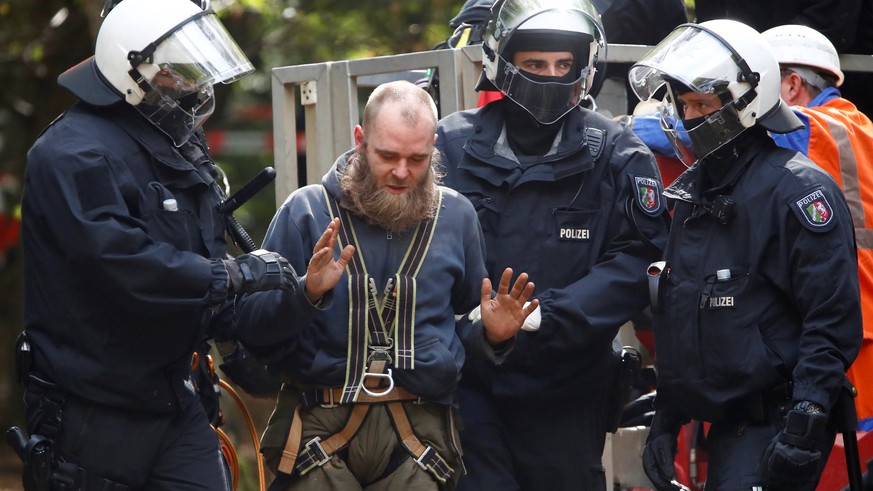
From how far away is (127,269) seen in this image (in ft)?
15.4

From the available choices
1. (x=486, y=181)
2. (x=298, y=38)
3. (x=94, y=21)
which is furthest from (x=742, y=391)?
(x=298, y=38)

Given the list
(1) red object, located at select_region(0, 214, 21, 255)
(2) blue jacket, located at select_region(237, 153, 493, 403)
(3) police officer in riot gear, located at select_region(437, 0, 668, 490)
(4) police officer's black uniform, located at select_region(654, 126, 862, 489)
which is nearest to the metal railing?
(3) police officer in riot gear, located at select_region(437, 0, 668, 490)

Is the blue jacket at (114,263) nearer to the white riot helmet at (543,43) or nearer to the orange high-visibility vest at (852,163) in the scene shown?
the white riot helmet at (543,43)

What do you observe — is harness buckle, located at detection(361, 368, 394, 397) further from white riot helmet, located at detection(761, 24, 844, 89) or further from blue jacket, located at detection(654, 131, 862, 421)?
white riot helmet, located at detection(761, 24, 844, 89)

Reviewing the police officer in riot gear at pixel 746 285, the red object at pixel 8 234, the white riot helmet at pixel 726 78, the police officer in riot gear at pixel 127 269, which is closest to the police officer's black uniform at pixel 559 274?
the police officer in riot gear at pixel 746 285

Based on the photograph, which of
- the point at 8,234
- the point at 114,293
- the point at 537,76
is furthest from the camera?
the point at 8,234

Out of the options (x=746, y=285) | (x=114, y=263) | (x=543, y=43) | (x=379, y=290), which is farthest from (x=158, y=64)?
(x=746, y=285)

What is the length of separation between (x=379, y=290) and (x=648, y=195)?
1148mm

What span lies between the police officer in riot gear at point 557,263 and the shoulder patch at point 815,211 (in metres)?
0.69

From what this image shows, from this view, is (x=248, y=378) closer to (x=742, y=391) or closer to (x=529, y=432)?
(x=529, y=432)

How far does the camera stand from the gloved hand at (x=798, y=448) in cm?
466

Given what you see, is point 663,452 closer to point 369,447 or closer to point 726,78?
point 369,447

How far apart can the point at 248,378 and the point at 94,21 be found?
6225 mm

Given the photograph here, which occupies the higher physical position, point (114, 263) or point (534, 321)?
point (114, 263)
